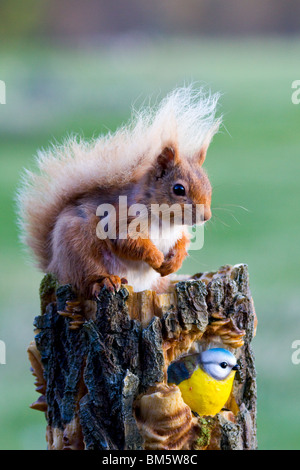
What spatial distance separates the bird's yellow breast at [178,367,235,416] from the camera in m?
2.17

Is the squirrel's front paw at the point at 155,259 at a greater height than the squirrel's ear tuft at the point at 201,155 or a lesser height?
lesser

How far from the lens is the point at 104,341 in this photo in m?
2.09

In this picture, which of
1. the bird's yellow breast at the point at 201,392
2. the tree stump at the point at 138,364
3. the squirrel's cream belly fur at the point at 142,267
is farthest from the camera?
the squirrel's cream belly fur at the point at 142,267

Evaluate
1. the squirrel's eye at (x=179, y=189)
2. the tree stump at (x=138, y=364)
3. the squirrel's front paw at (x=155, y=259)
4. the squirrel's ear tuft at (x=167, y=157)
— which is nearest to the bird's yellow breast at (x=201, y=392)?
the tree stump at (x=138, y=364)

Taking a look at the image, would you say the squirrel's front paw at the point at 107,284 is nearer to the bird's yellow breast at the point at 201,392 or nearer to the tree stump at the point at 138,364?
the tree stump at the point at 138,364

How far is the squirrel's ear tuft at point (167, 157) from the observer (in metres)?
2.26

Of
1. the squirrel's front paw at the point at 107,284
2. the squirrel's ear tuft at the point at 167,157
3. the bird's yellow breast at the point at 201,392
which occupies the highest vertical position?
the squirrel's ear tuft at the point at 167,157

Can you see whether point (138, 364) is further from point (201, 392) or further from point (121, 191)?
point (121, 191)

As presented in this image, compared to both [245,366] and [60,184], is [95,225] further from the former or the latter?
[245,366]

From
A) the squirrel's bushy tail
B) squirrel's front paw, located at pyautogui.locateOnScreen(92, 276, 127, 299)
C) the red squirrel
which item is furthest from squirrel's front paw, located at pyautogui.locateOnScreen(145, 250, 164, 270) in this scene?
the squirrel's bushy tail

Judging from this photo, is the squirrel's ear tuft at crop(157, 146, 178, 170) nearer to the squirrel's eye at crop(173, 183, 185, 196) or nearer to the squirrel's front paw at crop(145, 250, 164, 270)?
the squirrel's eye at crop(173, 183, 185, 196)

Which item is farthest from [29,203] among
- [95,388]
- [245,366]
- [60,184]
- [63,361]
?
[245,366]
